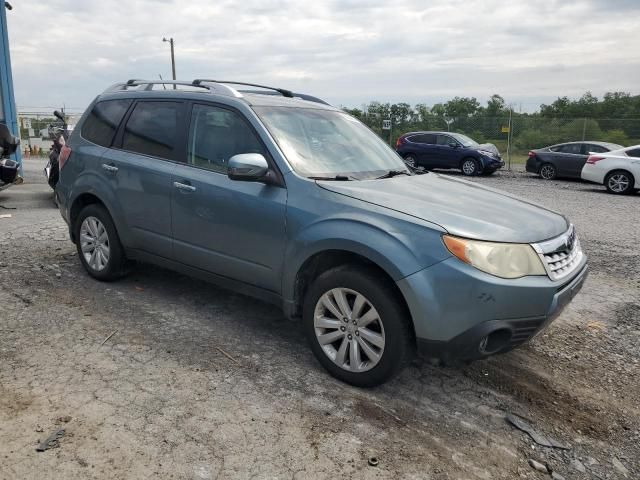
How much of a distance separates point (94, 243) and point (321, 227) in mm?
2744

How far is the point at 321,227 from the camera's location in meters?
3.39

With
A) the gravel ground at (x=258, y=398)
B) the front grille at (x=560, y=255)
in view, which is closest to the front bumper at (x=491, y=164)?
the gravel ground at (x=258, y=398)

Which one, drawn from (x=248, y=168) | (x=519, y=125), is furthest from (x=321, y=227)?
(x=519, y=125)

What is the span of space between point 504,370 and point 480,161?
15.4 meters

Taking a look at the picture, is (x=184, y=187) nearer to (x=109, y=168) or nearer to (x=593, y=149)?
(x=109, y=168)

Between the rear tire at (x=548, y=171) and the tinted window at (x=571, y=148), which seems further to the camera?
the rear tire at (x=548, y=171)

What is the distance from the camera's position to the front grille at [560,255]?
10.3 ft

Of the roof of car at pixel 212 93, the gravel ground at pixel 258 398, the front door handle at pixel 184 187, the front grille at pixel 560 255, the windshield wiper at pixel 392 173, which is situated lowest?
the gravel ground at pixel 258 398

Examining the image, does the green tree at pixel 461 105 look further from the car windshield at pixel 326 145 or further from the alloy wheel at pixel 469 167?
the car windshield at pixel 326 145

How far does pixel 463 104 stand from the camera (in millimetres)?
37094

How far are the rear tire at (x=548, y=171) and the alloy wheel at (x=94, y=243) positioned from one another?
15.7 meters

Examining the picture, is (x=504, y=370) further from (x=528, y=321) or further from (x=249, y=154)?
(x=249, y=154)

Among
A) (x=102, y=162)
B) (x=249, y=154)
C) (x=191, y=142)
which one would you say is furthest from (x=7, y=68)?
(x=249, y=154)

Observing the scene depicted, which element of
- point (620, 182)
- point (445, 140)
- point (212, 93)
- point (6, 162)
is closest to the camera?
point (212, 93)
